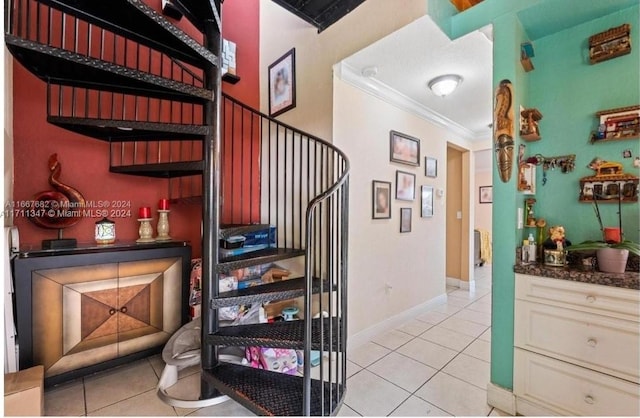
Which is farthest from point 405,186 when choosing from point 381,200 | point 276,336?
point 276,336

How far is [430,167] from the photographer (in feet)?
11.6

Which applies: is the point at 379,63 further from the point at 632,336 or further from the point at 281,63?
the point at 632,336

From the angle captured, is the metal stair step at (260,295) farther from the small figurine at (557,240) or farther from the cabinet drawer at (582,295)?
the small figurine at (557,240)

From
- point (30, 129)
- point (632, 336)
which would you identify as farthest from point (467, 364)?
point (30, 129)

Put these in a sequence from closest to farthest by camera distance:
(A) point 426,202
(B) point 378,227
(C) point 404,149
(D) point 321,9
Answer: (D) point 321,9, (B) point 378,227, (C) point 404,149, (A) point 426,202

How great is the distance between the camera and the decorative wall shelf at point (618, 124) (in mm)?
1638

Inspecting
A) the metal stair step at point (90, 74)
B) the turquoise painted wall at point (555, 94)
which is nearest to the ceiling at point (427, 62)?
the turquoise painted wall at point (555, 94)

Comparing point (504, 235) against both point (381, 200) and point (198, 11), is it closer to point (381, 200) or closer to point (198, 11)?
point (381, 200)

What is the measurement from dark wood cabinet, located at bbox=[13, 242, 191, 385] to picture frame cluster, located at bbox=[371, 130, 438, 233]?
73.3 inches

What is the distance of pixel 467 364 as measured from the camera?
7.49 ft

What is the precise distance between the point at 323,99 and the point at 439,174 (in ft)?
6.73

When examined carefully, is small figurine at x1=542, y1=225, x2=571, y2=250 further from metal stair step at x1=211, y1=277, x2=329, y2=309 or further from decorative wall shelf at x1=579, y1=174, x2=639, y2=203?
metal stair step at x1=211, y1=277, x2=329, y2=309

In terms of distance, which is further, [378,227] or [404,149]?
[404,149]

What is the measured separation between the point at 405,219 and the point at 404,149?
79cm
